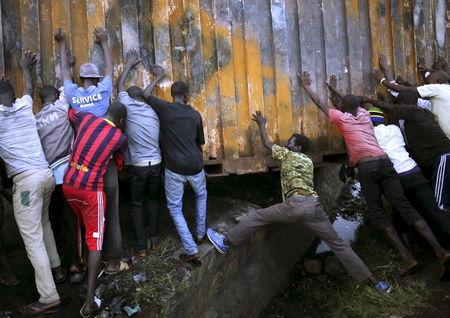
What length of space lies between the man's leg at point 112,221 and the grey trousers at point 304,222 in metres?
1.15

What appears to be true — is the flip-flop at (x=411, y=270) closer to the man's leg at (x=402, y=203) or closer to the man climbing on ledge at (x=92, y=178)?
the man's leg at (x=402, y=203)

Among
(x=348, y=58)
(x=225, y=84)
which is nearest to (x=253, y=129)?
(x=225, y=84)

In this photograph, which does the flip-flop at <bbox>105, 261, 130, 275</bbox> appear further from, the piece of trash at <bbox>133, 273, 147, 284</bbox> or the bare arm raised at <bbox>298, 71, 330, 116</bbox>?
the bare arm raised at <bbox>298, 71, 330, 116</bbox>

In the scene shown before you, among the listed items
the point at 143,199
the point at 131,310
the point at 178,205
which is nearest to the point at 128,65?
the point at 143,199

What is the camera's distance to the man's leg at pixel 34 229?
4.47 meters

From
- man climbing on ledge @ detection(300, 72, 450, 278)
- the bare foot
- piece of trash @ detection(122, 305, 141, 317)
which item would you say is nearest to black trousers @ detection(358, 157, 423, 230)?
man climbing on ledge @ detection(300, 72, 450, 278)

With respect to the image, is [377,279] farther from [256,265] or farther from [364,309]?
[256,265]

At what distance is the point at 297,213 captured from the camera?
5125 millimetres

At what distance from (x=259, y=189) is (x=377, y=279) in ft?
6.64

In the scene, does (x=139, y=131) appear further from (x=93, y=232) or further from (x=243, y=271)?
(x=243, y=271)

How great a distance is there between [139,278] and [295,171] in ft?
6.10

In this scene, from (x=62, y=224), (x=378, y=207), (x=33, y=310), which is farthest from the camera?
(x=62, y=224)

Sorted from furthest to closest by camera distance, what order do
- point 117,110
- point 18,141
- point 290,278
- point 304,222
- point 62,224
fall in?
point 290,278 < point 62,224 < point 304,222 < point 117,110 < point 18,141

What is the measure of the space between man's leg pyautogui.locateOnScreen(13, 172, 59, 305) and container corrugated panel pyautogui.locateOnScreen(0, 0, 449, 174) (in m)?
1.10
